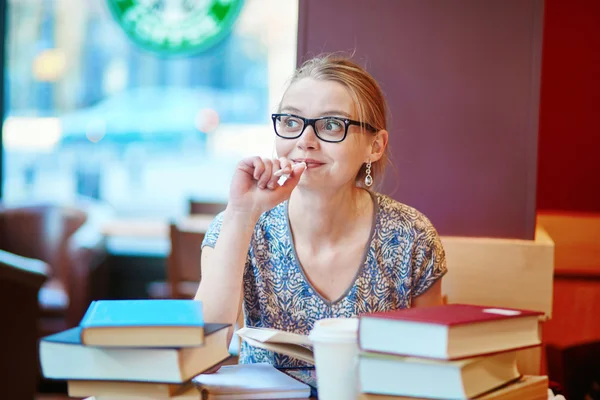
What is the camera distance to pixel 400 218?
74.7 inches

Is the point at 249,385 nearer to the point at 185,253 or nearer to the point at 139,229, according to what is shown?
the point at 185,253

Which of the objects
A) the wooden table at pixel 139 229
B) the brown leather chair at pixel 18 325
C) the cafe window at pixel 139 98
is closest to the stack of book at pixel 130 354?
the brown leather chair at pixel 18 325

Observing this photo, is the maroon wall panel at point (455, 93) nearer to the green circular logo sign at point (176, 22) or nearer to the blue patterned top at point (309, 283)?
the blue patterned top at point (309, 283)

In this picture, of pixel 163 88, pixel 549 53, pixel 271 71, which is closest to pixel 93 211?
pixel 163 88

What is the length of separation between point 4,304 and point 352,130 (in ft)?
5.90

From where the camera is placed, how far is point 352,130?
1.73 meters

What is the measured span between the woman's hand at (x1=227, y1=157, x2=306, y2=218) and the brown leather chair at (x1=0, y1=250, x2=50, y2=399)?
164cm

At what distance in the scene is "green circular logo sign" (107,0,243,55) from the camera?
17.9 feet

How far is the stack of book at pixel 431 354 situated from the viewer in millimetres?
1111

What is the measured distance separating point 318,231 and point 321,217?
34 millimetres

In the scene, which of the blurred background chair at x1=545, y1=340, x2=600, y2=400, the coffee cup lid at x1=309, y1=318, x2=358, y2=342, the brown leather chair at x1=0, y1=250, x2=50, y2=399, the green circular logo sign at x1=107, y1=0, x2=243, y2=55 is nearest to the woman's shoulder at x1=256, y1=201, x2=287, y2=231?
the coffee cup lid at x1=309, y1=318, x2=358, y2=342

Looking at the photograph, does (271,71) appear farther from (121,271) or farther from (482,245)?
(482,245)

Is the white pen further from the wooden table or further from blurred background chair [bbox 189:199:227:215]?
blurred background chair [bbox 189:199:227:215]

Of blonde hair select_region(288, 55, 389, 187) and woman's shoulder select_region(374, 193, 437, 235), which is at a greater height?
blonde hair select_region(288, 55, 389, 187)
